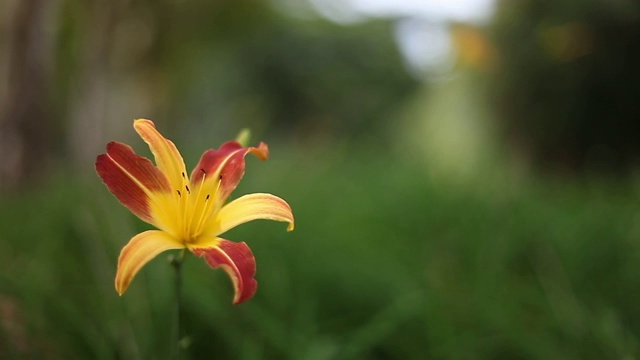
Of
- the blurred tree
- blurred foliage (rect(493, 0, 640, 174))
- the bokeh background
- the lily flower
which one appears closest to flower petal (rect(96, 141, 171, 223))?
the lily flower

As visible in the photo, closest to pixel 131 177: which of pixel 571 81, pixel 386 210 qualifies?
pixel 386 210

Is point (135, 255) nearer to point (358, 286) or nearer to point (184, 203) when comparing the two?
point (184, 203)

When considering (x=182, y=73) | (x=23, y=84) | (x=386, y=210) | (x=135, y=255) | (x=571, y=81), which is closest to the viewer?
(x=135, y=255)

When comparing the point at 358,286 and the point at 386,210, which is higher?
the point at 386,210

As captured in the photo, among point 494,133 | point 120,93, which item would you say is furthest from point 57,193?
point 120,93

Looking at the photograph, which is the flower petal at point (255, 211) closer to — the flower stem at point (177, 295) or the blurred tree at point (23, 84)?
the flower stem at point (177, 295)
